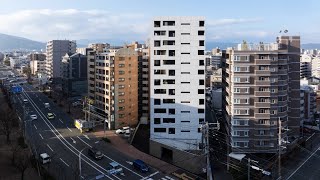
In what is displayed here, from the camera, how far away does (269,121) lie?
98.8 feet

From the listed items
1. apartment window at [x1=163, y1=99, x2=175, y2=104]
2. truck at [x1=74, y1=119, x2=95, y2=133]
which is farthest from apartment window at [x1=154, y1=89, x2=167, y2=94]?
truck at [x1=74, y1=119, x2=95, y2=133]

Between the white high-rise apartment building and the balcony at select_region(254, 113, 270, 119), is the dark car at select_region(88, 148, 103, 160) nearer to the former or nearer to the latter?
the white high-rise apartment building

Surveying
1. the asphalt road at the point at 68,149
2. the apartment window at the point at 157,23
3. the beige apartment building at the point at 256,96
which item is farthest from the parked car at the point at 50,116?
the beige apartment building at the point at 256,96

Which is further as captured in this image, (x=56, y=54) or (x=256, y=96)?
(x=56, y=54)

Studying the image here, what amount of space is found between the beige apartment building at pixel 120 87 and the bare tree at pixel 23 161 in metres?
12.9

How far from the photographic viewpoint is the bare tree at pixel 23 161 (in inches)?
894

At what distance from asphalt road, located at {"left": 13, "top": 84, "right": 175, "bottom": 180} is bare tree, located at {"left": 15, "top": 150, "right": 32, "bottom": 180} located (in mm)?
1525

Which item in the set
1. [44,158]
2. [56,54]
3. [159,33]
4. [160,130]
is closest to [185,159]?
[160,130]

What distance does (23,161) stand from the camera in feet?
81.7

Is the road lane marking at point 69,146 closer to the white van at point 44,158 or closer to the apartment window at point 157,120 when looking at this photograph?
the white van at point 44,158

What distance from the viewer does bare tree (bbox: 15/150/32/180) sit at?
2270 cm

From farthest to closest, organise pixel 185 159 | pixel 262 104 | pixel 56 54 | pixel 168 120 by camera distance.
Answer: pixel 56 54 → pixel 168 120 → pixel 262 104 → pixel 185 159

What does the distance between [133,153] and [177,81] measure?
827 cm

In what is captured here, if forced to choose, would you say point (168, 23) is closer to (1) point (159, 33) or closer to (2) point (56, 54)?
(1) point (159, 33)
